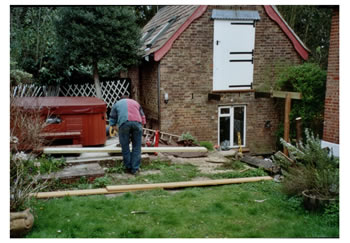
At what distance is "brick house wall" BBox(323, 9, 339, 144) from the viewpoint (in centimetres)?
783

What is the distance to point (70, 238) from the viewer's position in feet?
14.1

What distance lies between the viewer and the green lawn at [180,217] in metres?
4.50

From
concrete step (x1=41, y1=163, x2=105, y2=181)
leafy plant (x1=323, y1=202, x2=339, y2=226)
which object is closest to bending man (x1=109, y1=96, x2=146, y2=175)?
concrete step (x1=41, y1=163, x2=105, y2=181)

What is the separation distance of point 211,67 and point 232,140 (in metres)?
2.73

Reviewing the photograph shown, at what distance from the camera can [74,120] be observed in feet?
29.1

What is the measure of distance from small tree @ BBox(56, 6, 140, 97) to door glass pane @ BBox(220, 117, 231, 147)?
3.94 metres

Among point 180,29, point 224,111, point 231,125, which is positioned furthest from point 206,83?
point 180,29

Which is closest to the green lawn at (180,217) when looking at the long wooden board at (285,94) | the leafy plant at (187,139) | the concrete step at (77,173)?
the concrete step at (77,173)

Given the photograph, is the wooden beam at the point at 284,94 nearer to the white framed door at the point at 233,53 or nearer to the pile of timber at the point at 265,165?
the white framed door at the point at 233,53

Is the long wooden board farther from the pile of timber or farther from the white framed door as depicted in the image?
the pile of timber

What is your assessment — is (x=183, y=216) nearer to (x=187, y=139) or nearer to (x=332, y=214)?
(x=332, y=214)

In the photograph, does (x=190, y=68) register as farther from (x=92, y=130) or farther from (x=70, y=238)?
(x=70, y=238)

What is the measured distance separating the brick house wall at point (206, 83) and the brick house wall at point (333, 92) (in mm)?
4778

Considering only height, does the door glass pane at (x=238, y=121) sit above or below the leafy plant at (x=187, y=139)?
above
